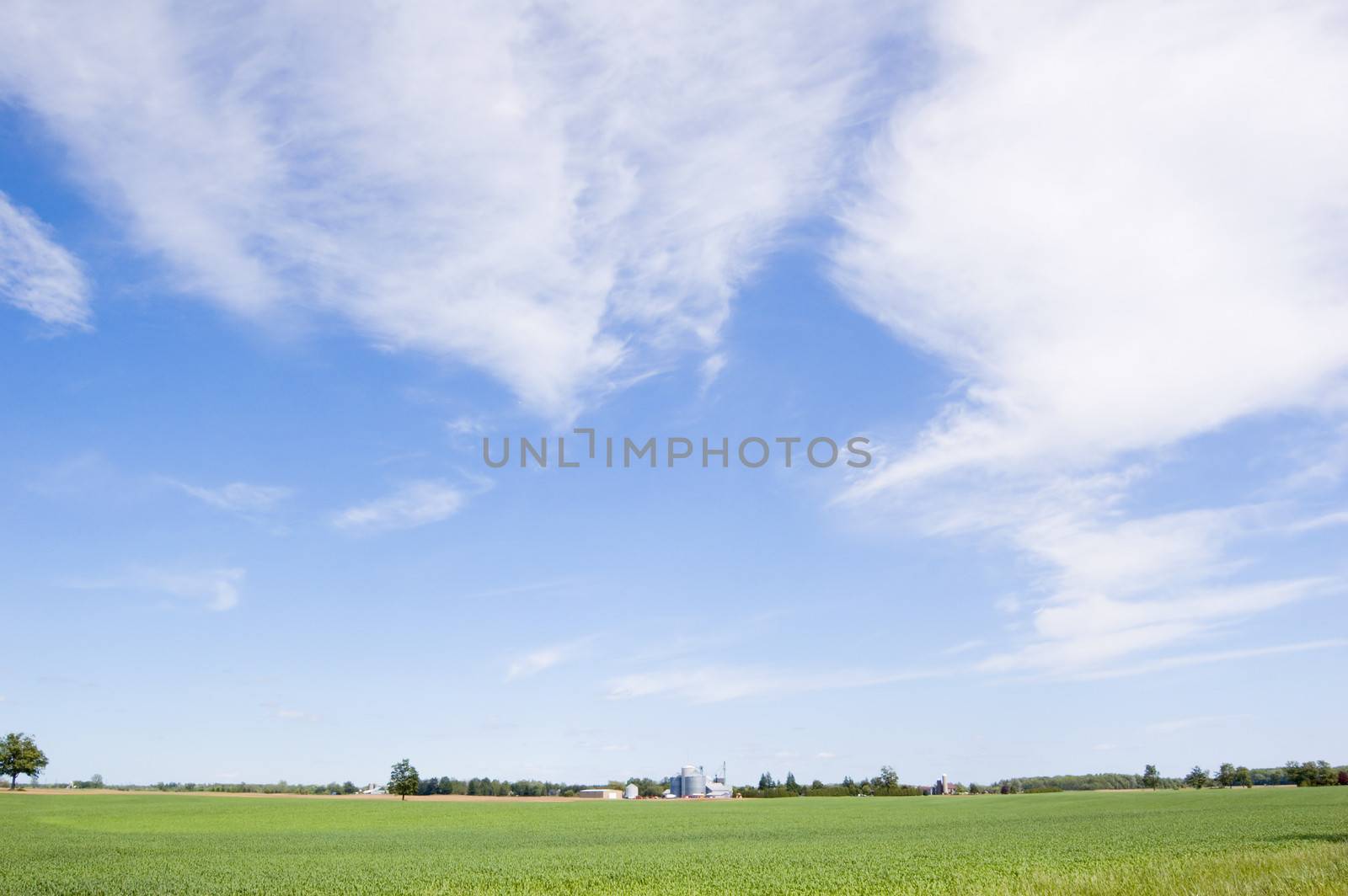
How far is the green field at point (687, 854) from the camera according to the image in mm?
27375

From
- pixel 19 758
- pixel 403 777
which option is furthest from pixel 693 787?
pixel 19 758

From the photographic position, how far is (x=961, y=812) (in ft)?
279

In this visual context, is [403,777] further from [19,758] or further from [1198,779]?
[1198,779]

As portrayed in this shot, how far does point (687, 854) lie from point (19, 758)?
136168 millimetres

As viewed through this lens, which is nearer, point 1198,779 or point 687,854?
point 687,854

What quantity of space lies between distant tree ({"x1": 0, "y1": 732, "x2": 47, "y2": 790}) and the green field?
72594mm

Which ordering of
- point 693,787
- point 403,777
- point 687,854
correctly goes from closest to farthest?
point 687,854, point 403,777, point 693,787

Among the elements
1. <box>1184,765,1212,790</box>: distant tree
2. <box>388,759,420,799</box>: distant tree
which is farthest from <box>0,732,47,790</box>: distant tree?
<box>1184,765,1212,790</box>: distant tree

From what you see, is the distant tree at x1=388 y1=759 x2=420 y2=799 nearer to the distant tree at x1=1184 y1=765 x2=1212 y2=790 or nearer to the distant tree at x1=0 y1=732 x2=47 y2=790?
the distant tree at x1=0 y1=732 x2=47 y2=790

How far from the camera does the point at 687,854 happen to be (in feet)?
132

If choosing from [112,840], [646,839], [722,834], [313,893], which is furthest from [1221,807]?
[112,840]

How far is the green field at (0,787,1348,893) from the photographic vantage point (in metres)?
27.4

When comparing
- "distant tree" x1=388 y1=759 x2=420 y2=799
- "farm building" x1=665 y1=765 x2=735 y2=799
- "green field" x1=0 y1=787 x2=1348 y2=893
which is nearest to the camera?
"green field" x1=0 y1=787 x2=1348 y2=893

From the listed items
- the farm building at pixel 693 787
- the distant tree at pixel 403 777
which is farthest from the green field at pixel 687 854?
the farm building at pixel 693 787
